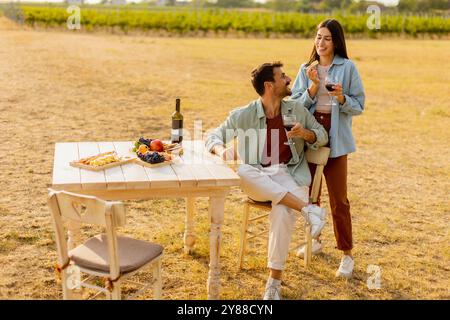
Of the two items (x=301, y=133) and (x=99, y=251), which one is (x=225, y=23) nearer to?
(x=301, y=133)

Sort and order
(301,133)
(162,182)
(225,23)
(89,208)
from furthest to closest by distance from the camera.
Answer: (225,23) < (301,133) < (162,182) < (89,208)

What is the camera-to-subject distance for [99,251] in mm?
3197

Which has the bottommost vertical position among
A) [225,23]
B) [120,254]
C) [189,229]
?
[189,229]

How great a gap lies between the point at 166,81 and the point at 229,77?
2.12 metres

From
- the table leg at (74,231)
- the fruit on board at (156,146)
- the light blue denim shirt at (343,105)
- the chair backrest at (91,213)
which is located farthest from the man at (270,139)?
the chair backrest at (91,213)

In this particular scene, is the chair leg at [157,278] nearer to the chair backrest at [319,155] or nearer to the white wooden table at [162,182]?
the white wooden table at [162,182]

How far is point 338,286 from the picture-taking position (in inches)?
163

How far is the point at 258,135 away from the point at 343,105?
2.01 feet

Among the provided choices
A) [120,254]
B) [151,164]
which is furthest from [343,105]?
[120,254]

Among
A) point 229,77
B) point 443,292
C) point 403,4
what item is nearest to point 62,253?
point 443,292

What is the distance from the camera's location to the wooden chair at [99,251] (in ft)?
9.12
